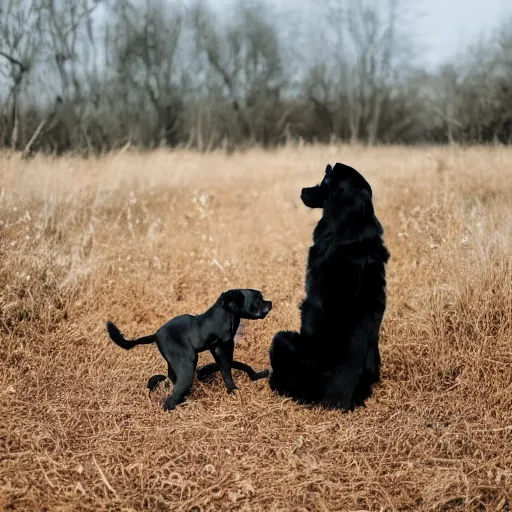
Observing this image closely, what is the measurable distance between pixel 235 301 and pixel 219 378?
84 centimetres

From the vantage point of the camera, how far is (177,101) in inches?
786

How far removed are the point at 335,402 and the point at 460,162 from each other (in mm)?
6595

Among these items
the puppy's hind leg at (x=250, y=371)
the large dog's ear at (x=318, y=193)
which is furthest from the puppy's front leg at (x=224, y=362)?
the large dog's ear at (x=318, y=193)

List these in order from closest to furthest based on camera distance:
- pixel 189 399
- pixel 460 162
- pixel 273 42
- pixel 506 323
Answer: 1. pixel 189 399
2. pixel 506 323
3. pixel 460 162
4. pixel 273 42

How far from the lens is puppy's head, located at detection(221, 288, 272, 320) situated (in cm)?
337

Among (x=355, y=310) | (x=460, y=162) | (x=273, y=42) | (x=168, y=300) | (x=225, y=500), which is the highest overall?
(x=273, y=42)

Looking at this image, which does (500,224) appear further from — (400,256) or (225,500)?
(225,500)

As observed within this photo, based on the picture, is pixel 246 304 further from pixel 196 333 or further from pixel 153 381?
pixel 153 381

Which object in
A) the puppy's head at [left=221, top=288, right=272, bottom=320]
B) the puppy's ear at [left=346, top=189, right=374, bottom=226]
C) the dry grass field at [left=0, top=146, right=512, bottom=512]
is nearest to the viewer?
the dry grass field at [left=0, top=146, right=512, bottom=512]

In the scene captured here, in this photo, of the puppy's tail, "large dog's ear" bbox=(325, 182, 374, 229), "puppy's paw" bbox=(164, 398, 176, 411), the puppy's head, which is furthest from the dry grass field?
"large dog's ear" bbox=(325, 182, 374, 229)

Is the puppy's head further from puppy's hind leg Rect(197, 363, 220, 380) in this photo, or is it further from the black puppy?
puppy's hind leg Rect(197, 363, 220, 380)

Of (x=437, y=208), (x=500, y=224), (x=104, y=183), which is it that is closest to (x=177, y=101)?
(x=104, y=183)

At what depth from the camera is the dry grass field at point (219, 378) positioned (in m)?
2.73

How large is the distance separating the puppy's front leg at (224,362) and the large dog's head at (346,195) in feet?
3.60
